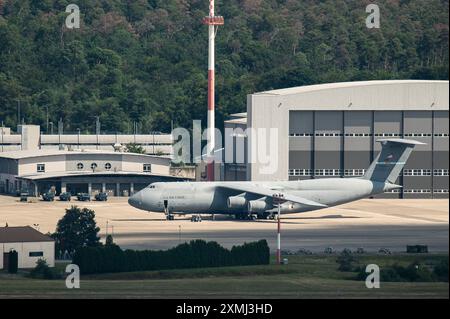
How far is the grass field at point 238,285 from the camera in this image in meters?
71.2

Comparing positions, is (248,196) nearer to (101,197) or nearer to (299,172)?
(299,172)

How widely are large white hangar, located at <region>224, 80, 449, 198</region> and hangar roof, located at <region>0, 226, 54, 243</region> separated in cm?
5134

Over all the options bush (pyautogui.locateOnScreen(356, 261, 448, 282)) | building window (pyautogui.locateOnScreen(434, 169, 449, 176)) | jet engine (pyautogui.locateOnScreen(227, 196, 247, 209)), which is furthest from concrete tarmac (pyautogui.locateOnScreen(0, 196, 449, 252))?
bush (pyautogui.locateOnScreen(356, 261, 448, 282))

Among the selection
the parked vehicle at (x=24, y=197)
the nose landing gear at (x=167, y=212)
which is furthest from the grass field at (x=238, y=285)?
the parked vehicle at (x=24, y=197)

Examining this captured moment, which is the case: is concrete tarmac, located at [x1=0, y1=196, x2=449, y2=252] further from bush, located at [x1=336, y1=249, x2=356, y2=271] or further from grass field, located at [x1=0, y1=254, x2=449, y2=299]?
grass field, located at [x1=0, y1=254, x2=449, y2=299]

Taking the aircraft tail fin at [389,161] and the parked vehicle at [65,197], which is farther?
the parked vehicle at [65,197]

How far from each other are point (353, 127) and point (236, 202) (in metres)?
28.5

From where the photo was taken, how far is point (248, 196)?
11819 centimetres

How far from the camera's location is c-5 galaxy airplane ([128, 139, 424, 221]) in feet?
384

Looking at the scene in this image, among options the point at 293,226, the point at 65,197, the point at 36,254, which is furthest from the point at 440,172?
the point at 36,254

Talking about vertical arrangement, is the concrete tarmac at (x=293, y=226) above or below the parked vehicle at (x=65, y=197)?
below

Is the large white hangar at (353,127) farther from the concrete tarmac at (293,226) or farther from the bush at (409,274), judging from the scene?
the bush at (409,274)

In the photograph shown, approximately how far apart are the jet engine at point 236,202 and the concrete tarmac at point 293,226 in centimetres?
141
